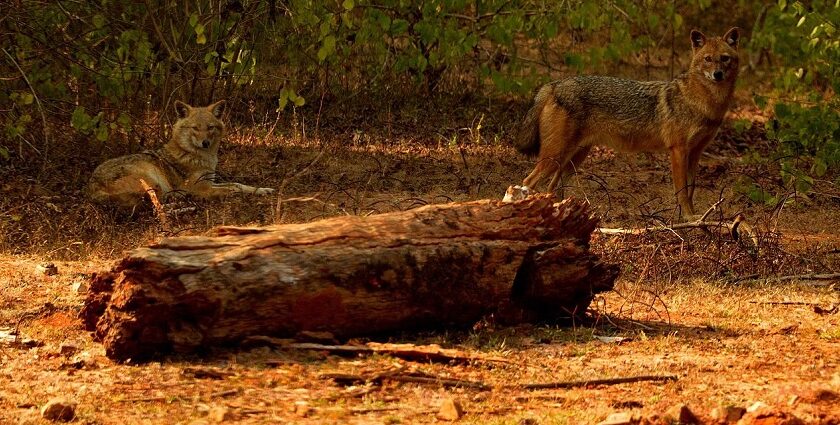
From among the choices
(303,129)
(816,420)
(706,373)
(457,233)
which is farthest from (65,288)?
(303,129)

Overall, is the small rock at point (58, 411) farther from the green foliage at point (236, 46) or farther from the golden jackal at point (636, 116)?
the golden jackal at point (636, 116)

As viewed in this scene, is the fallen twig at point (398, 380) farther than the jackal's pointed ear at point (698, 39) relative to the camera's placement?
No

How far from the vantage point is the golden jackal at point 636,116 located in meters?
10.8

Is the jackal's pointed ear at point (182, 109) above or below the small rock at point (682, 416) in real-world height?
below

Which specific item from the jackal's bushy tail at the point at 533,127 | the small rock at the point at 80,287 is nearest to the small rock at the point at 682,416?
the small rock at the point at 80,287

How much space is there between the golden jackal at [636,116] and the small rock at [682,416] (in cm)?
634

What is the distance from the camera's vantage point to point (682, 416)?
14.9 ft

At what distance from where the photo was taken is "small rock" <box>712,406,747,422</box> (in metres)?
4.57

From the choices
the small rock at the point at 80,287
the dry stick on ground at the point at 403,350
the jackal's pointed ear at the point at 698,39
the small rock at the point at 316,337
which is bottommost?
the small rock at the point at 80,287

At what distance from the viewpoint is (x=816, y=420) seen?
4.55m

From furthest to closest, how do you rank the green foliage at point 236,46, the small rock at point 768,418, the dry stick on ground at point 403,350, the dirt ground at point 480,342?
the green foliage at point 236,46 → the dry stick on ground at point 403,350 → the dirt ground at point 480,342 → the small rock at point 768,418

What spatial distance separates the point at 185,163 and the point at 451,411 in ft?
21.5

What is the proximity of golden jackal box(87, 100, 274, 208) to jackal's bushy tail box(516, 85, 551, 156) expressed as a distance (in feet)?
8.20

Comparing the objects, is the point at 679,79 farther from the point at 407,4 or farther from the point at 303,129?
the point at 303,129
